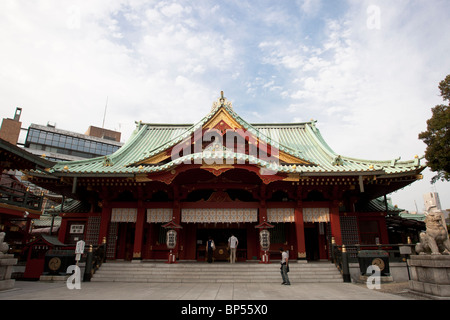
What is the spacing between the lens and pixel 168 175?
15.3 m

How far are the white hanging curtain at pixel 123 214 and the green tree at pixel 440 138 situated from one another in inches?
926

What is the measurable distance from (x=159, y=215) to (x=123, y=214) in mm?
2310

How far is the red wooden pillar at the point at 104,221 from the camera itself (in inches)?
656

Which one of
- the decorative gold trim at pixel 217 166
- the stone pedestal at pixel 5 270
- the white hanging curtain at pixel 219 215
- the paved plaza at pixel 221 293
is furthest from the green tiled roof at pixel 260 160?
the paved plaza at pixel 221 293

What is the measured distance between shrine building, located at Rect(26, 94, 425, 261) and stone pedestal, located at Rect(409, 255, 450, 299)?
18.0ft

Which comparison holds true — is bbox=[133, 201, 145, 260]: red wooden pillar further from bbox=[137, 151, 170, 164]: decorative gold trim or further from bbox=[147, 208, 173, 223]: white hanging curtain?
bbox=[137, 151, 170, 164]: decorative gold trim

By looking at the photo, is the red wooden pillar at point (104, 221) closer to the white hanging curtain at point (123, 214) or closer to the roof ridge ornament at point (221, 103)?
the white hanging curtain at point (123, 214)

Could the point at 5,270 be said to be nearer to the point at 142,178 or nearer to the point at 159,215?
the point at 142,178

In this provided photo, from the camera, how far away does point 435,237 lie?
30.1 feet

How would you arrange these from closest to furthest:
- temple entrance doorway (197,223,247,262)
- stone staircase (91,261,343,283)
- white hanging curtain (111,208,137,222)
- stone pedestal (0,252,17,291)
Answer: stone pedestal (0,252,17,291) < stone staircase (91,261,343,283) < white hanging curtain (111,208,137,222) < temple entrance doorway (197,223,247,262)

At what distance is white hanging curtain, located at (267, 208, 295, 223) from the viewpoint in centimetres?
1667

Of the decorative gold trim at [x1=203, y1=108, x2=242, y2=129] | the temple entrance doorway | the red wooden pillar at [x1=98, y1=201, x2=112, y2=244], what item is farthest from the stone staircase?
the decorative gold trim at [x1=203, y1=108, x2=242, y2=129]
